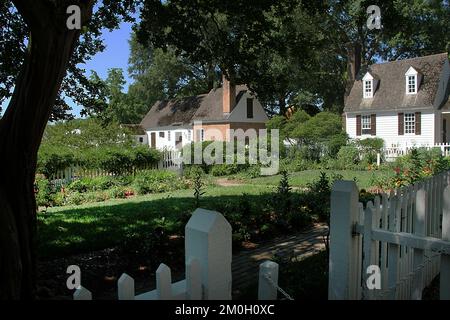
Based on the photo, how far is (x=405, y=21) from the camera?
793 cm

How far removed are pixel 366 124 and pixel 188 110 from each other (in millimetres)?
20659

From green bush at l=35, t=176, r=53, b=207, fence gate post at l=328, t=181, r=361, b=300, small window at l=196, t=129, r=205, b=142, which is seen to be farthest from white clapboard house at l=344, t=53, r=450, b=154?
fence gate post at l=328, t=181, r=361, b=300

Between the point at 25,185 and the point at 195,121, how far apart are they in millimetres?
41675

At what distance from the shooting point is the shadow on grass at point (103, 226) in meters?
7.32

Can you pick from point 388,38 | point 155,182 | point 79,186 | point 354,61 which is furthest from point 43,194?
point 388,38

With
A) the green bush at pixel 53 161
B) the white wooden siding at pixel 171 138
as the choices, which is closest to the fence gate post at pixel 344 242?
the green bush at pixel 53 161

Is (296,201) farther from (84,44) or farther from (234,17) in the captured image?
(84,44)

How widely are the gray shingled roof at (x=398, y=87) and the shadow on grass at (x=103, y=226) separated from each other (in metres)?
27.0

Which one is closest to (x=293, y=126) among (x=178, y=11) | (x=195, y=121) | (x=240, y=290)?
(x=195, y=121)

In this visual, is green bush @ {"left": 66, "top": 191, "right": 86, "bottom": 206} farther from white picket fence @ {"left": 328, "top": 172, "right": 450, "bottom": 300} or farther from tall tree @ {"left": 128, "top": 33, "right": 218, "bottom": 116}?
tall tree @ {"left": 128, "top": 33, "right": 218, "bottom": 116}

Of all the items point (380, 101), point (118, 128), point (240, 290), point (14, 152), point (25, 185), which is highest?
point (380, 101)

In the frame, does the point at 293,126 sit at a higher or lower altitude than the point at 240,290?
higher

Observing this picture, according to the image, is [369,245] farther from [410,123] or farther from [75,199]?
[410,123]

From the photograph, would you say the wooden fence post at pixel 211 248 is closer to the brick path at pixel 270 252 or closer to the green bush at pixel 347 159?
the brick path at pixel 270 252
